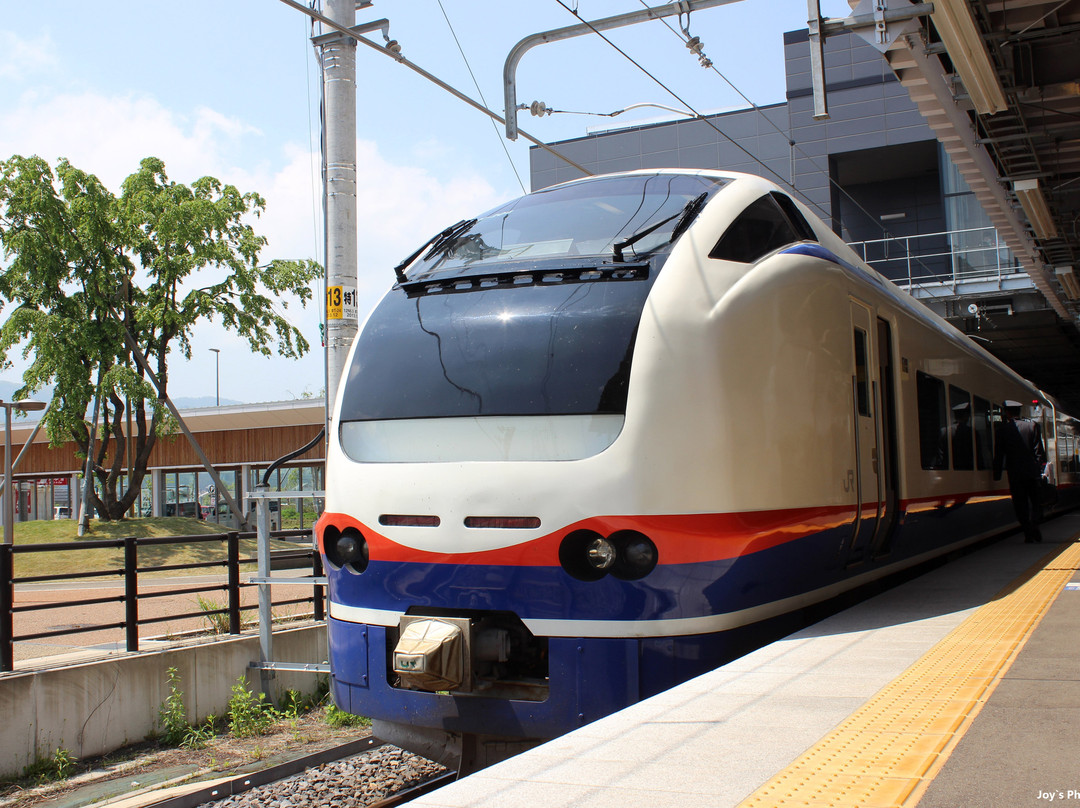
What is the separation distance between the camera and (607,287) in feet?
15.9

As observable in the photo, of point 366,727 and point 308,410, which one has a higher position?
point 308,410

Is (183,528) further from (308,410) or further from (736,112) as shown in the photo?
(736,112)

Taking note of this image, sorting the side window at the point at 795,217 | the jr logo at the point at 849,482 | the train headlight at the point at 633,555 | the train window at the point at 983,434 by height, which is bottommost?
the train headlight at the point at 633,555

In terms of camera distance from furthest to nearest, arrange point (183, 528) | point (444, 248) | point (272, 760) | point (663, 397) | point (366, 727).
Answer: point (183, 528) → point (366, 727) → point (272, 760) → point (444, 248) → point (663, 397)

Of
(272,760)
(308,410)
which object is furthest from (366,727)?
(308,410)

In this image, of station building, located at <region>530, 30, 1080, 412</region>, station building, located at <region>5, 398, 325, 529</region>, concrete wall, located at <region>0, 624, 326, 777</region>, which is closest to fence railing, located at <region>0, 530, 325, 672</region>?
concrete wall, located at <region>0, 624, 326, 777</region>

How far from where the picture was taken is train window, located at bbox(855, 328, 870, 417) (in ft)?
19.9

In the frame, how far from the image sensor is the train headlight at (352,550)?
4.95 m

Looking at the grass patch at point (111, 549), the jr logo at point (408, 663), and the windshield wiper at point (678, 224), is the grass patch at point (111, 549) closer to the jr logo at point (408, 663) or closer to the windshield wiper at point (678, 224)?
the jr logo at point (408, 663)

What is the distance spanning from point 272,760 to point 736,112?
99.3ft

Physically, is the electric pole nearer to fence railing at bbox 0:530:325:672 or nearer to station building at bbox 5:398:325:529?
fence railing at bbox 0:530:325:672

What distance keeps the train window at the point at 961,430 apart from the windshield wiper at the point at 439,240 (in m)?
5.18

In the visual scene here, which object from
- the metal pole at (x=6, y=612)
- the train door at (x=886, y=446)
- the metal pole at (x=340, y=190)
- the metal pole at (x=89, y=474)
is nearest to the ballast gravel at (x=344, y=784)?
the metal pole at (x=6, y=612)

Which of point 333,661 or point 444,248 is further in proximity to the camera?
point 444,248
